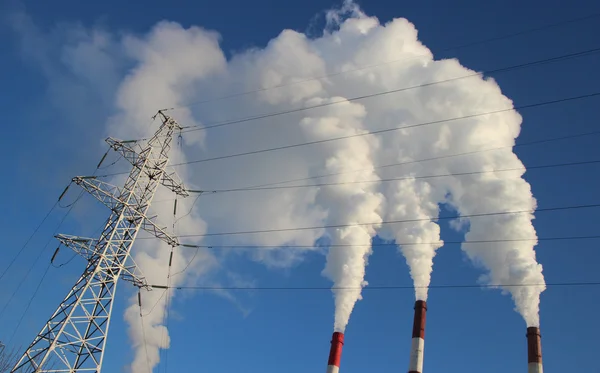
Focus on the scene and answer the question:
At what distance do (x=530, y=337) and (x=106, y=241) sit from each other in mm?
30802

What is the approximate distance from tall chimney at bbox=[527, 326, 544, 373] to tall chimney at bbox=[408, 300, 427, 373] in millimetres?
7870

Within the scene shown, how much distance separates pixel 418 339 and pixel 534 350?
854 centimetres

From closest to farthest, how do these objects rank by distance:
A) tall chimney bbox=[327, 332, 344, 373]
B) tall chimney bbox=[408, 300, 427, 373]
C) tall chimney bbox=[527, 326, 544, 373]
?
tall chimney bbox=[527, 326, 544, 373], tall chimney bbox=[408, 300, 427, 373], tall chimney bbox=[327, 332, 344, 373]

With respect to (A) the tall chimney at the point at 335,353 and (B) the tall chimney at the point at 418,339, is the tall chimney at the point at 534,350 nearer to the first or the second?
(B) the tall chimney at the point at 418,339

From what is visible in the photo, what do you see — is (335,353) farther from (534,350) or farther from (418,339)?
(534,350)

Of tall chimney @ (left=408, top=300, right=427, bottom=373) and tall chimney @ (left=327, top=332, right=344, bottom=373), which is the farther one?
tall chimney @ (left=327, top=332, right=344, bottom=373)

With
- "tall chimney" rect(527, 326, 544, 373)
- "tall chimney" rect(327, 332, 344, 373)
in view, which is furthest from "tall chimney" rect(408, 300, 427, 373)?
"tall chimney" rect(527, 326, 544, 373)

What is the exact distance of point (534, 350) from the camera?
114 ft

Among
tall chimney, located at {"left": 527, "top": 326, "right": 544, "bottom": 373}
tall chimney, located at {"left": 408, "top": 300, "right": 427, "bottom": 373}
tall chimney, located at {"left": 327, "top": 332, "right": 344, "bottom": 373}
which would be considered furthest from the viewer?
tall chimney, located at {"left": 327, "top": 332, "right": 344, "bottom": 373}

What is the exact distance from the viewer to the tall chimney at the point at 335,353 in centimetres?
4009

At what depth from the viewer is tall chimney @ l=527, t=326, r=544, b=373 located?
34.1 metres

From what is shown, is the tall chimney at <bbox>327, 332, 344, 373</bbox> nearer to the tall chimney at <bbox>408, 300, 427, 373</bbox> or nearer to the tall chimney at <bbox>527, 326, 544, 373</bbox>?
the tall chimney at <bbox>408, 300, 427, 373</bbox>

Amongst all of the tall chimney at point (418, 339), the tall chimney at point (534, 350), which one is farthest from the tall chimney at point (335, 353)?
the tall chimney at point (534, 350)

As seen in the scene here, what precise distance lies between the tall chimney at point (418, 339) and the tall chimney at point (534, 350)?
310 inches
